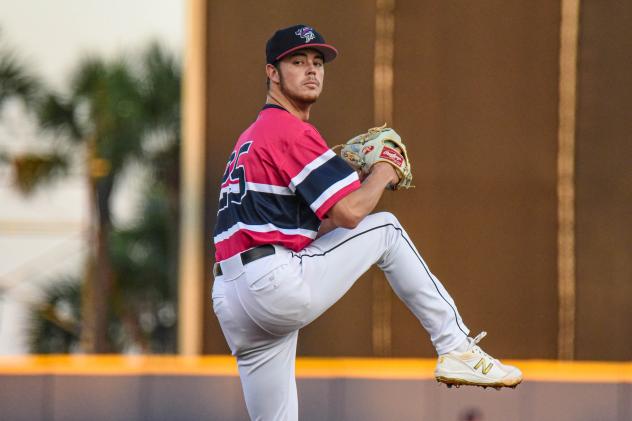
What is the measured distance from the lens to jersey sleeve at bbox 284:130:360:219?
14.9 ft

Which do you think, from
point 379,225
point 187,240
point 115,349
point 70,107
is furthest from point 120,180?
point 379,225

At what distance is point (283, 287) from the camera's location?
15.1 ft

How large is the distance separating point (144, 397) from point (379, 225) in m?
3.25

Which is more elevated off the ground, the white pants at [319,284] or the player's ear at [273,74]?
the player's ear at [273,74]

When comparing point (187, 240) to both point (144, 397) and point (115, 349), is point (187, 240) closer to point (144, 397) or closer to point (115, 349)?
point (144, 397)

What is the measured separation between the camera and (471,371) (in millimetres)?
4777

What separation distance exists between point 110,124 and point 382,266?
17303mm

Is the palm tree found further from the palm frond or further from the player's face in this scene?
the player's face

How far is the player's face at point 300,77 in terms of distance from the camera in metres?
4.80

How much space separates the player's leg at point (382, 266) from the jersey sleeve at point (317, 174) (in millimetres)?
230

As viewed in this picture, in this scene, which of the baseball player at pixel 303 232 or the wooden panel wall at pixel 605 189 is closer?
the baseball player at pixel 303 232

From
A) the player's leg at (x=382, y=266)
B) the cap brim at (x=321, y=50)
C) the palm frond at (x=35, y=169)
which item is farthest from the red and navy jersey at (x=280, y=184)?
the palm frond at (x=35, y=169)

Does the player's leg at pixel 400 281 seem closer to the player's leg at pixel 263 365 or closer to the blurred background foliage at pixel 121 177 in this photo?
the player's leg at pixel 263 365

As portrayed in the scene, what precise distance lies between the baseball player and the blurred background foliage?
54.6 ft
